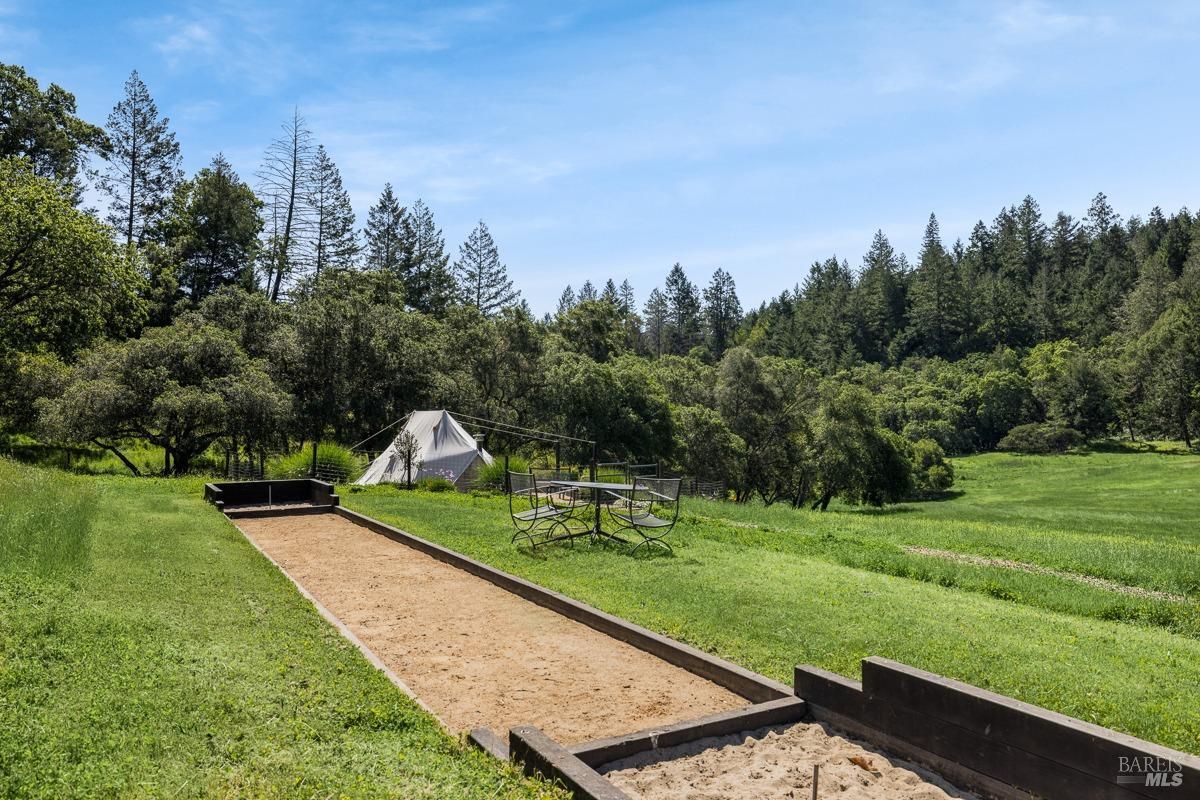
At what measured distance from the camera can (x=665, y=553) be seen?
1062 cm

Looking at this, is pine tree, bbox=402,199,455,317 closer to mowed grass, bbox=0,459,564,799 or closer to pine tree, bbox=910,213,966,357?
mowed grass, bbox=0,459,564,799

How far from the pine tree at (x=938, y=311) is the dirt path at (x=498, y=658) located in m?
110

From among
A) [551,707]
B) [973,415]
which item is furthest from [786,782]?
[973,415]

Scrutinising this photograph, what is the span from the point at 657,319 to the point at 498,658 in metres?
113

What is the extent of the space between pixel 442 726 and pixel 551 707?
876 millimetres

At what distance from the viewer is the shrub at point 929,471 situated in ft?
164

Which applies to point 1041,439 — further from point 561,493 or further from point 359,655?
point 359,655

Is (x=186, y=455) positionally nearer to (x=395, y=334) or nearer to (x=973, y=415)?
(x=395, y=334)

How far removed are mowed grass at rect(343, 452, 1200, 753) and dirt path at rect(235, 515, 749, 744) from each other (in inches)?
23.5

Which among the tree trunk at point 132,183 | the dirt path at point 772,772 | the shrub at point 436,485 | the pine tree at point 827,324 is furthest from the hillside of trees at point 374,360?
the dirt path at point 772,772

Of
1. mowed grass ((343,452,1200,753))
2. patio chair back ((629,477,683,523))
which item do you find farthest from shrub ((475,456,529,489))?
patio chair back ((629,477,683,523))

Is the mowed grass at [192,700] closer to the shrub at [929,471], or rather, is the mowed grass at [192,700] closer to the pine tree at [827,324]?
the shrub at [929,471]

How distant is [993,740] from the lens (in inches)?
157

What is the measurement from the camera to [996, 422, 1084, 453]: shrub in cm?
6994
